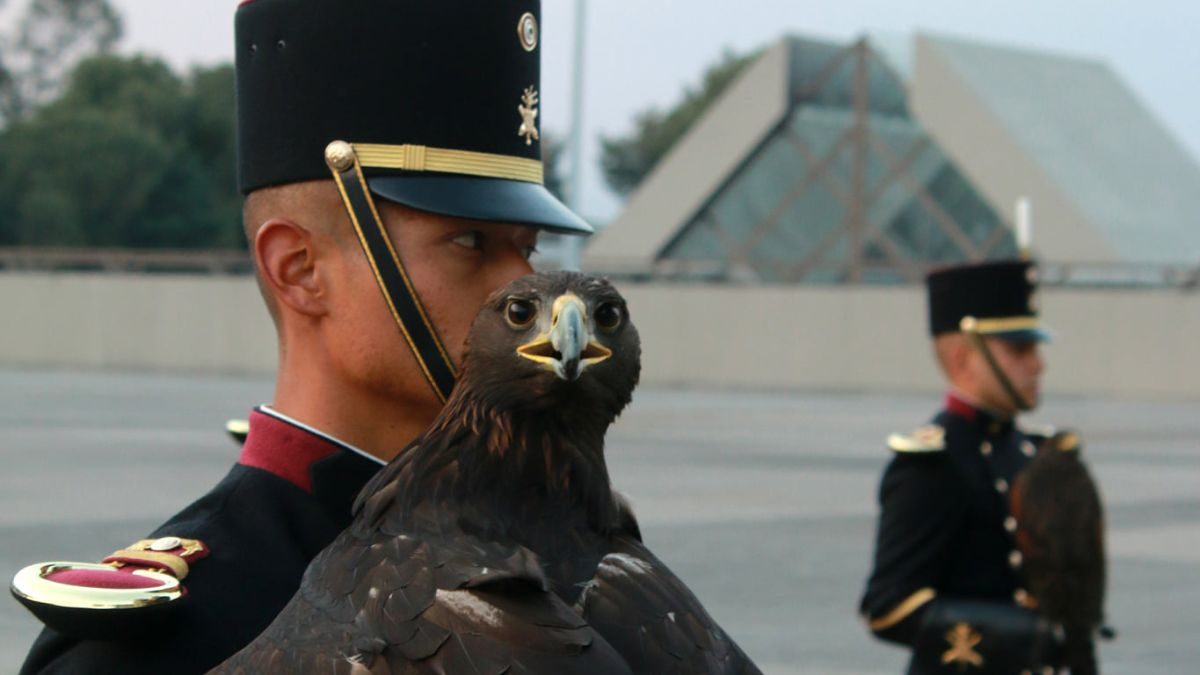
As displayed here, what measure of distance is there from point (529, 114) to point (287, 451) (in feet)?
1.81

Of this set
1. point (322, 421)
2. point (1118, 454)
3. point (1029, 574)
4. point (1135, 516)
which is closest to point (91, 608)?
point (322, 421)

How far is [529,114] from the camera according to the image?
8.63 feet

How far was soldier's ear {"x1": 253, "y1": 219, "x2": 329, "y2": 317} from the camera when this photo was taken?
8.33 feet

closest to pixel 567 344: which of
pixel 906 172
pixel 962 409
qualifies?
pixel 962 409

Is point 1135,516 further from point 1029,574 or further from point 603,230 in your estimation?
point 603,230

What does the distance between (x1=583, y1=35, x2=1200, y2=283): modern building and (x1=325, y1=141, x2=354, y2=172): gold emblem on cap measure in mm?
35791

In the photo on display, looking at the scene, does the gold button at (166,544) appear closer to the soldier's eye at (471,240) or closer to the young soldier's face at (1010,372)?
the soldier's eye at (471,240)

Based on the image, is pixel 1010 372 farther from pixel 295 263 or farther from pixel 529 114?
pixel 295 263

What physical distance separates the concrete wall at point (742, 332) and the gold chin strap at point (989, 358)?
2574 cm

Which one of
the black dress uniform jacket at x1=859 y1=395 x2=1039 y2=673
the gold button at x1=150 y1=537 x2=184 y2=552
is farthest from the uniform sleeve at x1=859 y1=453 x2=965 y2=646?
the gold button at x1=150 y1=537 x2=184 y2=552

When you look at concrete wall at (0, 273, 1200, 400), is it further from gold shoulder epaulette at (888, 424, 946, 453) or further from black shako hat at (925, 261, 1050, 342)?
gold shoulder epaulette at (888, 424, 946, 453)

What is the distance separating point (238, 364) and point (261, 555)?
36.2 metres

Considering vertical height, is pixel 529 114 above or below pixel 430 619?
above

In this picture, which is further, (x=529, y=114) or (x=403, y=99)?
(x=529, y=114)
